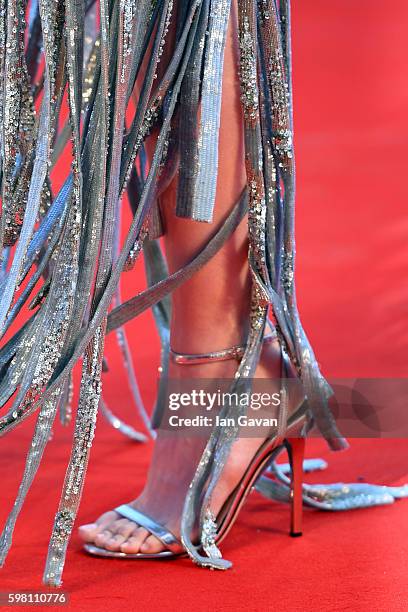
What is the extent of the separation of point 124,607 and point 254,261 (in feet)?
1.25

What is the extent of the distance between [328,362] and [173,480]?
0.73 metres

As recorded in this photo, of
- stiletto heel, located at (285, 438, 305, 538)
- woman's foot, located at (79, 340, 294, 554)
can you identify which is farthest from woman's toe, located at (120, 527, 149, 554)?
stiletto heel, located at (285, 438, 305, 538)

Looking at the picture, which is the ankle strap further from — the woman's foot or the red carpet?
the red carpet

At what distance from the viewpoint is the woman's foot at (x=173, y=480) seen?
0.98 metres

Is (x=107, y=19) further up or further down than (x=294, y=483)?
further up

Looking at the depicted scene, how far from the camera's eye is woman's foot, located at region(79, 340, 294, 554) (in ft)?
3.22

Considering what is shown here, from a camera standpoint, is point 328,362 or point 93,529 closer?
point 93,529

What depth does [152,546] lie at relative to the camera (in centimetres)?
97

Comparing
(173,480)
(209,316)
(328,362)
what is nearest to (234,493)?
(173,480)

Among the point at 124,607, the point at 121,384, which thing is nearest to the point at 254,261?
the point at 124,607

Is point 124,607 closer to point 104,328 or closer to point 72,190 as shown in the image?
point 104,328

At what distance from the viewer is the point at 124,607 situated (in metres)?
0.83

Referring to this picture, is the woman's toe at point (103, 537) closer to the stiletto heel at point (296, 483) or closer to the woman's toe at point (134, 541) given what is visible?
the woman's toe at point (134, 541)

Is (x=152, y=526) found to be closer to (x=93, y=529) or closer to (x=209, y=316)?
(x=93, y=529)
